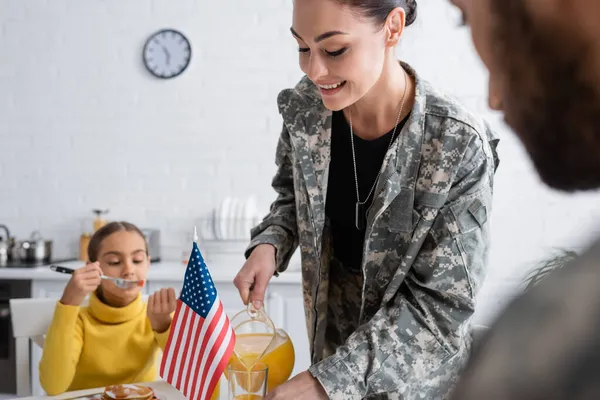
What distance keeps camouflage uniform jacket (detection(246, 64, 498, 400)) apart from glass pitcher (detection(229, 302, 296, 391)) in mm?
124

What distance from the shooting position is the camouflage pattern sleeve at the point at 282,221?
1372 millimetres

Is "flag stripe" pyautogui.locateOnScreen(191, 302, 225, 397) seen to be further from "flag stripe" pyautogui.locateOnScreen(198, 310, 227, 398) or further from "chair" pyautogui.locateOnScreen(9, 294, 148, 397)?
"chair" pyautogui.locateOnScreen(9, 294, 148, 397)

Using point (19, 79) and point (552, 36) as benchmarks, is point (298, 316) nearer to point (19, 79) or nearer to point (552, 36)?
point (19, 79)

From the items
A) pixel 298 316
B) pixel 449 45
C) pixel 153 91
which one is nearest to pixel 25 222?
pixel 153 91

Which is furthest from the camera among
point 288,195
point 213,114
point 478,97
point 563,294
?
point 213,114

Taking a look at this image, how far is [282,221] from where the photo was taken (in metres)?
1.41

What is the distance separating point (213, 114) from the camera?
3.50 m

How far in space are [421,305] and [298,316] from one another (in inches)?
73.0

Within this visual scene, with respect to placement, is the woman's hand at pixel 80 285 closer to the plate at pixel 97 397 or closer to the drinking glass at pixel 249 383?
the plate at pixel 97 397

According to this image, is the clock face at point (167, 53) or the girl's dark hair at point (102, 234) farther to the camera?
the clock face at point (167, 53)

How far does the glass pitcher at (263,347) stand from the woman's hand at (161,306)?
0.59 meters

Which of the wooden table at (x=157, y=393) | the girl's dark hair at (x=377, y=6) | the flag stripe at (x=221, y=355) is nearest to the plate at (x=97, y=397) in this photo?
the wooden table at (x=157, y=393)

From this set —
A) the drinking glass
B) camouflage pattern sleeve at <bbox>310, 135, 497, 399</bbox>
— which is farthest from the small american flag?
camouflage pattern sleeve at <bbox>310, 135, 497, 399</bbox>

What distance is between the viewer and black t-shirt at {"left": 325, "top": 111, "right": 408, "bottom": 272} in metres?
1.29
